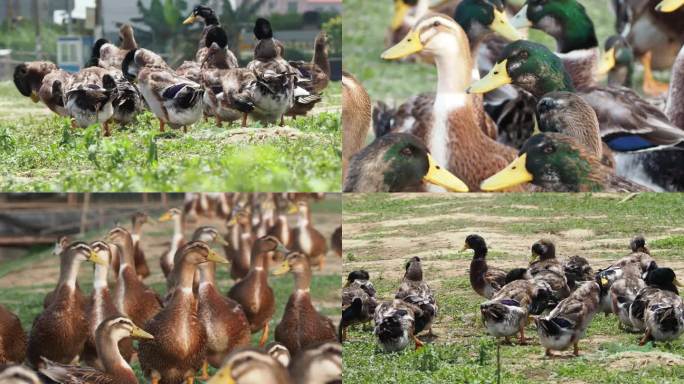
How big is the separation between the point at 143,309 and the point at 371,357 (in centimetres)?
154

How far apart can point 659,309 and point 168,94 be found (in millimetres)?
3327

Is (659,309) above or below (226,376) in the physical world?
above

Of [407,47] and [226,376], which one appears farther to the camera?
[407,47]

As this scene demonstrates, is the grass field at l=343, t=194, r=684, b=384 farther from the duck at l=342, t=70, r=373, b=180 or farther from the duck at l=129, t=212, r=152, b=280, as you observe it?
the duck at l=129, t=212, r=152, b=280

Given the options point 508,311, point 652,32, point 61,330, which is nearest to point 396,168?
point 508,311

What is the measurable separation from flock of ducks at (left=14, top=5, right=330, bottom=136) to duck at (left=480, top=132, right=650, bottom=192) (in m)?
1.36

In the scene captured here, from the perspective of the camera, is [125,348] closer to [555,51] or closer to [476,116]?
[476,116]

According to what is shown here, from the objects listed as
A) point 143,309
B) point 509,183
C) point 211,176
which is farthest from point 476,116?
point 143,309

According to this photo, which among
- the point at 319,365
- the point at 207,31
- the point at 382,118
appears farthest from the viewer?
the point at 207,31

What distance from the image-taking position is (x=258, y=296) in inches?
363

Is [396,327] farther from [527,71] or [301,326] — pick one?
[527,71]

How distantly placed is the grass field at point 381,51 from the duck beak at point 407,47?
12 cm

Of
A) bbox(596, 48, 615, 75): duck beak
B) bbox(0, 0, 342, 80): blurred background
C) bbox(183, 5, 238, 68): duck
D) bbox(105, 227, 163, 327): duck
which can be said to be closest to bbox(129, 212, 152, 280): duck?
bbox(105, 227, 163, 327): duck

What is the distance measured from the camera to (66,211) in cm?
1516
